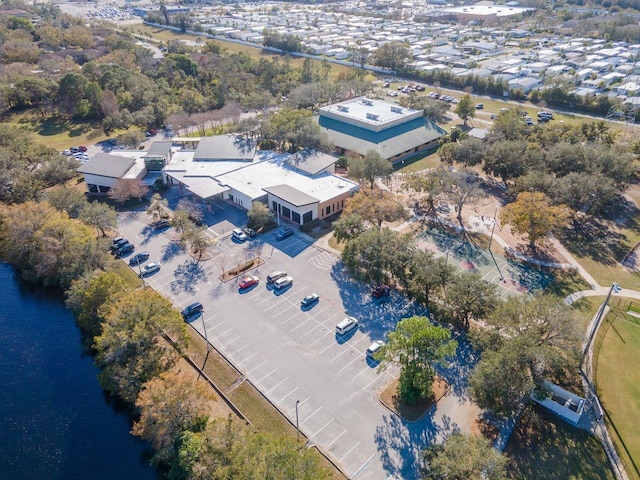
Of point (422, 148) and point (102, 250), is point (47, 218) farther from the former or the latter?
point (422, 148)

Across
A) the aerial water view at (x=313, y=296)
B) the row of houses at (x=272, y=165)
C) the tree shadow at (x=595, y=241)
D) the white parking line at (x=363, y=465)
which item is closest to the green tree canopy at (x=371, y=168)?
the aerial water view at (x=313, y=296)

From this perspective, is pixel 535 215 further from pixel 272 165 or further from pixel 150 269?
pixel 150 269

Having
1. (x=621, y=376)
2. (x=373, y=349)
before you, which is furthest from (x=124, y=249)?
(x=621, y=376)

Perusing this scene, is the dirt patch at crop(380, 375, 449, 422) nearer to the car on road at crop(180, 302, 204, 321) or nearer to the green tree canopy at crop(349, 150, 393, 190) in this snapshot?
the car on road at crop(180, 302, 204, 321)

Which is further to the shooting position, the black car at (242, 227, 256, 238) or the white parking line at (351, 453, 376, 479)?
the black car at (242, 227, 256, 238)

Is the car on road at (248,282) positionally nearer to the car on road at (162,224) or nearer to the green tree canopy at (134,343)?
the green tree canopy at (134,343)

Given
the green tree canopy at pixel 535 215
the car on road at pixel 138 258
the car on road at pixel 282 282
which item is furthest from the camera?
the car on road at pixel 138 258

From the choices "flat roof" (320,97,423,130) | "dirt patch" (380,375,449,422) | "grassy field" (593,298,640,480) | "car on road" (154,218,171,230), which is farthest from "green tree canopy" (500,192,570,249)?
"car on road" (154,218,171,230)

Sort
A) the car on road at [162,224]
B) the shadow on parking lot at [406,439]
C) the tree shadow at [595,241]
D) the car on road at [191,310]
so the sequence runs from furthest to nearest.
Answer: the car on road at [162,224], the tree shadow at [595,241], the car on road at [191,310], the shadow on parking lot at [406,439]
